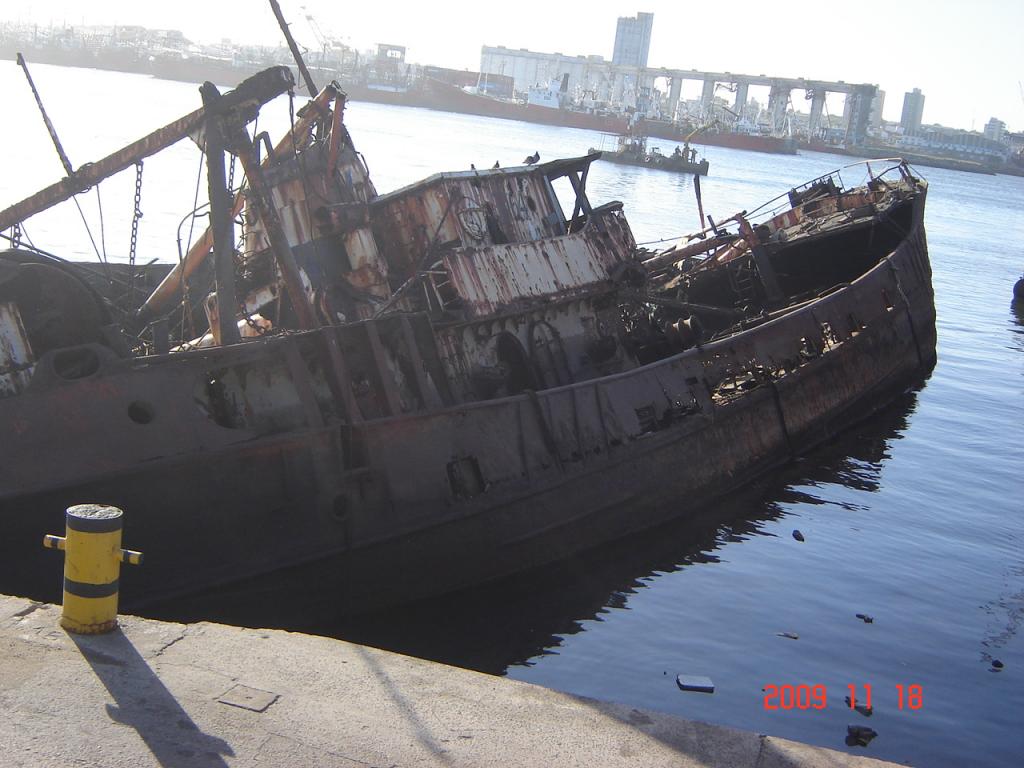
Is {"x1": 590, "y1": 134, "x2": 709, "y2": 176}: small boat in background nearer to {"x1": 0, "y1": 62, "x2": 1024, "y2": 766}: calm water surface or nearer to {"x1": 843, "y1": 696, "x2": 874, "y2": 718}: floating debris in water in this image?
{"x1": 0, "y1": 62, "x2": 1024, "y2": 766}: calm water surface

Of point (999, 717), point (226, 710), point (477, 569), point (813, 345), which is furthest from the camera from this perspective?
point (813, 345)

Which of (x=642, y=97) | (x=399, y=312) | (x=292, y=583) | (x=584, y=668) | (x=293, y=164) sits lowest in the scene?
(x=584, y=668)

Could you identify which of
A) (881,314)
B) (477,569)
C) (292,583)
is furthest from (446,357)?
(881,314)

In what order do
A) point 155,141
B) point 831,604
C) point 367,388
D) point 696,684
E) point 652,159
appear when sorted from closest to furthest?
point 696,684
point 367,388
point 155,141
point 831,604
point 652,159

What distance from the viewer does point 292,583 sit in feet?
31.8

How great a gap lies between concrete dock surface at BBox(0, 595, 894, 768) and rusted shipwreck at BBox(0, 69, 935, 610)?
2.91m

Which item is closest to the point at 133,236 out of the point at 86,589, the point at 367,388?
the point at 367,388

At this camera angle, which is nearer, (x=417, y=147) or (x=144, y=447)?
(x=144, y=447)

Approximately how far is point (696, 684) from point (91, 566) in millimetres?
5725

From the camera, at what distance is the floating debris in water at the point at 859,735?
9008 mm

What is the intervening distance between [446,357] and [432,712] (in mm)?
6663

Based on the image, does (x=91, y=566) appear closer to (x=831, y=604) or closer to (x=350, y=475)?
(x=350, y=475)

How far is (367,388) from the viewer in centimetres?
1072

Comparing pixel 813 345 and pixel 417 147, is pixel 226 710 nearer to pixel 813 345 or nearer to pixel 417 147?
pixel 813 345
